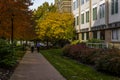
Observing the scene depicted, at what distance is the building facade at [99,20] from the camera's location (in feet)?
138

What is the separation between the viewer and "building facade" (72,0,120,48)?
42053 millimetres

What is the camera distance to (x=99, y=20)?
1916 inches

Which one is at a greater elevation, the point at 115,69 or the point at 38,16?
the point at 38,16

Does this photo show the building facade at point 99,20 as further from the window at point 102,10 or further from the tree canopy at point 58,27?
the tree canopy at point 58,27

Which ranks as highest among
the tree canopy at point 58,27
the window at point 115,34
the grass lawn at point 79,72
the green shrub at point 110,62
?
the tree canopy at point 58,27

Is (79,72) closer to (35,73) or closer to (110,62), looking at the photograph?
(110,62)

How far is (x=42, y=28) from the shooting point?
233 feet

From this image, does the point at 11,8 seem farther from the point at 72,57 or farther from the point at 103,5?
the point at 103,5

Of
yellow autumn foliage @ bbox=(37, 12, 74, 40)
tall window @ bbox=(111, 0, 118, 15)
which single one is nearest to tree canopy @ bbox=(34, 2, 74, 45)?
yellow autumn foliage @ bbox=(37, 12, 74, 40)

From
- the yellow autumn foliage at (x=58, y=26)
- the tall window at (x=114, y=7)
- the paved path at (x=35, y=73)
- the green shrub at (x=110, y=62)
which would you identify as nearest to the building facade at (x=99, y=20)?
→ the tall window at (x=114, y=7)

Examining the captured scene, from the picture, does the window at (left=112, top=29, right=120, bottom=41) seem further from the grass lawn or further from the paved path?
the paved path

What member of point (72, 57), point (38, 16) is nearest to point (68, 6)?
point (38, 16)

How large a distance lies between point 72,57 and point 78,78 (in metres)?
18.5

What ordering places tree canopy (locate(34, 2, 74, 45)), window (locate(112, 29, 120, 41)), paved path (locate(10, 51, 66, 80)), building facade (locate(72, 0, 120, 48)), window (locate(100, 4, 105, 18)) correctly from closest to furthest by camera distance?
paved path (locate(10, 51, 66, 80)), window (locate(112, 29, 120, 41)), building facade (locate(72, 0, 120, 48)), window (locate(100, 4, 105, 18)), tree canopy (locate(34, 2, 74, 45))
